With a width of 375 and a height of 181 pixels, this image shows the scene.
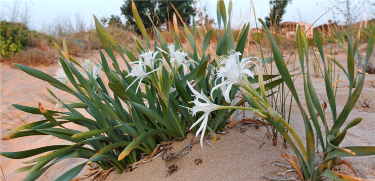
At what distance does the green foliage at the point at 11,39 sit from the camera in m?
5.71

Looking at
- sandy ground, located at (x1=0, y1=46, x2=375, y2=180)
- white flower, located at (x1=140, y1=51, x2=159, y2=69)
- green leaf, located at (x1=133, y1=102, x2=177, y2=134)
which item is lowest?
sandy ground, located at (x1=0, y1=46, x2=375, y2=180)

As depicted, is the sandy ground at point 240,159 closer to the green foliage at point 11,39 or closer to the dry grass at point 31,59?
the dry grass at point 31,59

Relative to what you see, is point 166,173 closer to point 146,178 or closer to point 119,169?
point 146,178

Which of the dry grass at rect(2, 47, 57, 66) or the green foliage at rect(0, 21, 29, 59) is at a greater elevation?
the green foliage at rect(0, 21, 29, 59)

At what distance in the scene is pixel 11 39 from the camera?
237 inches

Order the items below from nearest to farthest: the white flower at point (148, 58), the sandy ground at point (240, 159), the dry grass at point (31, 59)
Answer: the sandy ground at point (240, 159) < the white flower at point (148, 58) < the dry grass at point (31, 59)

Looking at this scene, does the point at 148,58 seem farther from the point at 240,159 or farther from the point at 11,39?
the point at 11,39

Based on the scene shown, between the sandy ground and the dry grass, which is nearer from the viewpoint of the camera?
the sandy ground

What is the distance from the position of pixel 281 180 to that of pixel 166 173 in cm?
58

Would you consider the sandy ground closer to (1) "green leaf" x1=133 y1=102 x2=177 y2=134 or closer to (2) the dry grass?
(1) "green leaf" x1=133 y1=102 x2=177 y2=134

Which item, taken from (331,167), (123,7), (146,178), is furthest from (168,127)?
(123,7)

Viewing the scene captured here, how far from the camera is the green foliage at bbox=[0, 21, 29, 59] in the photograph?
5715 millimetres

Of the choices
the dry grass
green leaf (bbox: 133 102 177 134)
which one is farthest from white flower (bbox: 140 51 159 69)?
the dry grass

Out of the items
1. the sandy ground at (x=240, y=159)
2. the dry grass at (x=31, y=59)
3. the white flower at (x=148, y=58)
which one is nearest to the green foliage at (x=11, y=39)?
the dry grass at (x=31, y=59)
